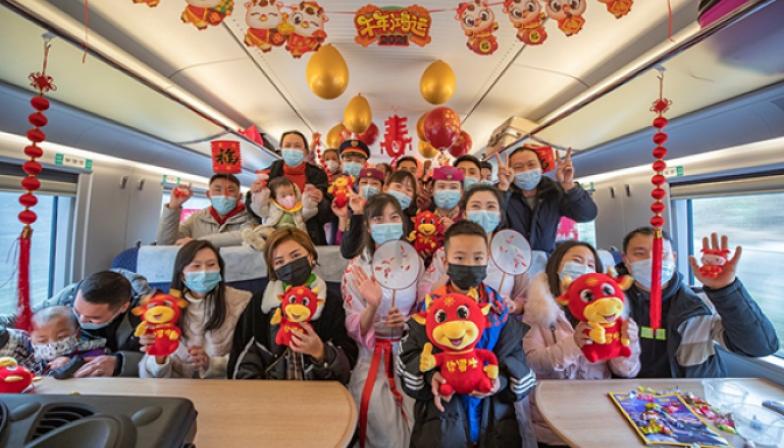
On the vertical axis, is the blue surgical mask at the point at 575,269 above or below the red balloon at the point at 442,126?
below

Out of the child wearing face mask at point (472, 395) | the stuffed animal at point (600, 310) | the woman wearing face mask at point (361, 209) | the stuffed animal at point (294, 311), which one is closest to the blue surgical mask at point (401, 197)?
the woman wearing face mask at point (361, 209)

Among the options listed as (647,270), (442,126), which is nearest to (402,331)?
(647,270)

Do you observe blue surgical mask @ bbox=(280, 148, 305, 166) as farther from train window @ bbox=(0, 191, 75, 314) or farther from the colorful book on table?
the colorful book on table

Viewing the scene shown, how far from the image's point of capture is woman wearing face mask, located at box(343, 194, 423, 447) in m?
1.62

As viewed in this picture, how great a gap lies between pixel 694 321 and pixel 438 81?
287 cm

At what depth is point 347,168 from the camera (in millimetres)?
3123

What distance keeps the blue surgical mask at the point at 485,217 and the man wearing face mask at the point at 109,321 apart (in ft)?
7.30

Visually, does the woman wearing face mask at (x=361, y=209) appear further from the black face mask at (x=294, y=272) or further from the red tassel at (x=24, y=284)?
the red tassel at (x=24, y=284)

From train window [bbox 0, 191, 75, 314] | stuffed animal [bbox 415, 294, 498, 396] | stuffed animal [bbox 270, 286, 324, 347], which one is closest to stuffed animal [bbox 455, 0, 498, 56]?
stuffed animal [bbox 415, 294, 498, 396]

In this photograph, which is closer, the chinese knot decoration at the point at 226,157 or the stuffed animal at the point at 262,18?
the stuffed animal at the point at 262,18

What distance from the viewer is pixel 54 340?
1728mm

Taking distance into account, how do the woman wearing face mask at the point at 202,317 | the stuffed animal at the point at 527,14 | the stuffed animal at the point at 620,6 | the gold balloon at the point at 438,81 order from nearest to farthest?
the woman wearing face mask at the point at 202,317, the stuffed animal at the point at 620,6, the stuffed animal at the point at 527,14, the gold balloon at the point at 438,81

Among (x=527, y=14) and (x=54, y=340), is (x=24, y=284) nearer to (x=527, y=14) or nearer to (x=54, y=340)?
(x=54, y=340)

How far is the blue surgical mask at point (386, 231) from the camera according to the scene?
1.94 m
